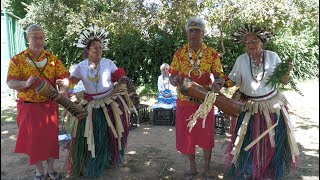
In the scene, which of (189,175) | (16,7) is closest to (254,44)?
(189,175)

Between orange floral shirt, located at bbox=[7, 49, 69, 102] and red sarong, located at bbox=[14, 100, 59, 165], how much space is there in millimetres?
95

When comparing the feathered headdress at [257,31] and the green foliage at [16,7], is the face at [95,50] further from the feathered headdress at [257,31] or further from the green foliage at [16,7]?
the green foliage at [16,7]

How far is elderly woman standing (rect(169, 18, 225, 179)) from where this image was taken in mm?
3383

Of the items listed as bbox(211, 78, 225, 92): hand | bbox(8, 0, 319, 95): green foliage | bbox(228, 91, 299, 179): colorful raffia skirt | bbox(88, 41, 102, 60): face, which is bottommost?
bbox(228, 91, 299, 179): colorful raffia skirt

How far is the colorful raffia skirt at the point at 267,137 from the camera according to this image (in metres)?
3.30

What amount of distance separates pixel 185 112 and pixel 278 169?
1.16 m

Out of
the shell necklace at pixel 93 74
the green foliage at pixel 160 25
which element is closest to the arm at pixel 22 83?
the shell necklace at pixel 93 74

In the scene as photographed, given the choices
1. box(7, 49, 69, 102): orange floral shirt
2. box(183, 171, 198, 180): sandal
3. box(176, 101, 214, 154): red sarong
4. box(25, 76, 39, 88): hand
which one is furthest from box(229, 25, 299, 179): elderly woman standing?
box(25, 76, 39, 88): hand

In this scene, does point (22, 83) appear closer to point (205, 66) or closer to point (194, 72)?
point (194, 72)

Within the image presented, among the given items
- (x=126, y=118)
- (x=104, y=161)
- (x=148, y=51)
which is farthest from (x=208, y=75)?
(x=148, y=51)

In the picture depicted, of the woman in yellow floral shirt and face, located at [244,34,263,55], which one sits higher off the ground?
face, located at [244,34,263,55]

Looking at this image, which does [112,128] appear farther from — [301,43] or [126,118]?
[301,43]

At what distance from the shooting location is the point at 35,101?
335cm

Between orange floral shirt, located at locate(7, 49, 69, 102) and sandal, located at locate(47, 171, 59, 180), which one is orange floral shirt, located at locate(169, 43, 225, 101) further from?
sandal, located at locate(47, 171, 59, 180)
